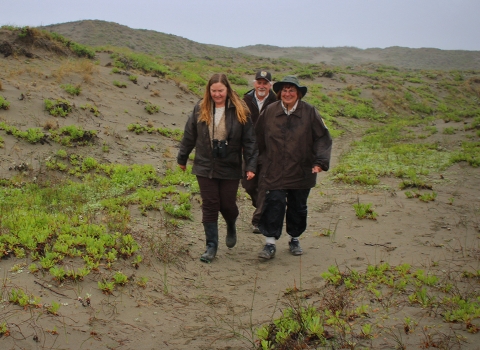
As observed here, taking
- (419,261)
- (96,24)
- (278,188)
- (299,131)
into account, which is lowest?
(419,261)

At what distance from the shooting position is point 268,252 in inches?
216

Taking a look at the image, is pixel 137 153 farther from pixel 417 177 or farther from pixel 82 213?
pixel 417 177

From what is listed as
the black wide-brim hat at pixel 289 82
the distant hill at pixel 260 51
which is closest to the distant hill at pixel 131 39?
the distant hill at pixel 260 51

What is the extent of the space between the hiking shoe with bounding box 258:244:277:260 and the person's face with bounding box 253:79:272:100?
216 cm

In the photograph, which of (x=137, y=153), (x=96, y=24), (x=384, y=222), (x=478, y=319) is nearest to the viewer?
(x=478, y=319)

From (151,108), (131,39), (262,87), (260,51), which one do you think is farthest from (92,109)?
(260,51)

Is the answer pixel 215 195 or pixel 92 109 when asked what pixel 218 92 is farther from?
pixel 92 109

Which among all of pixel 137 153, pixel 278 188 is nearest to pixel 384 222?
pixel 278 188

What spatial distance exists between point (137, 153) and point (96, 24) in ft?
131

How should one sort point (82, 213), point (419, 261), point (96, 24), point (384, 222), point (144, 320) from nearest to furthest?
point (144, 320) < point (419, 261) < point (82, 213) < point (384, 222) < point (96, 24)

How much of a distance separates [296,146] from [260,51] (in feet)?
224

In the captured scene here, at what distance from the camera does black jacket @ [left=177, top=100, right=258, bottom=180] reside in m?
5.21

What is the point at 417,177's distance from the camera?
30.4 ft

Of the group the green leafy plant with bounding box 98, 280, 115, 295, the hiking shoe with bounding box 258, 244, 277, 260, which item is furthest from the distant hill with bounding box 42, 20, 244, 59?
the green leafy plant with bounding box 98, 280, 115, 295
